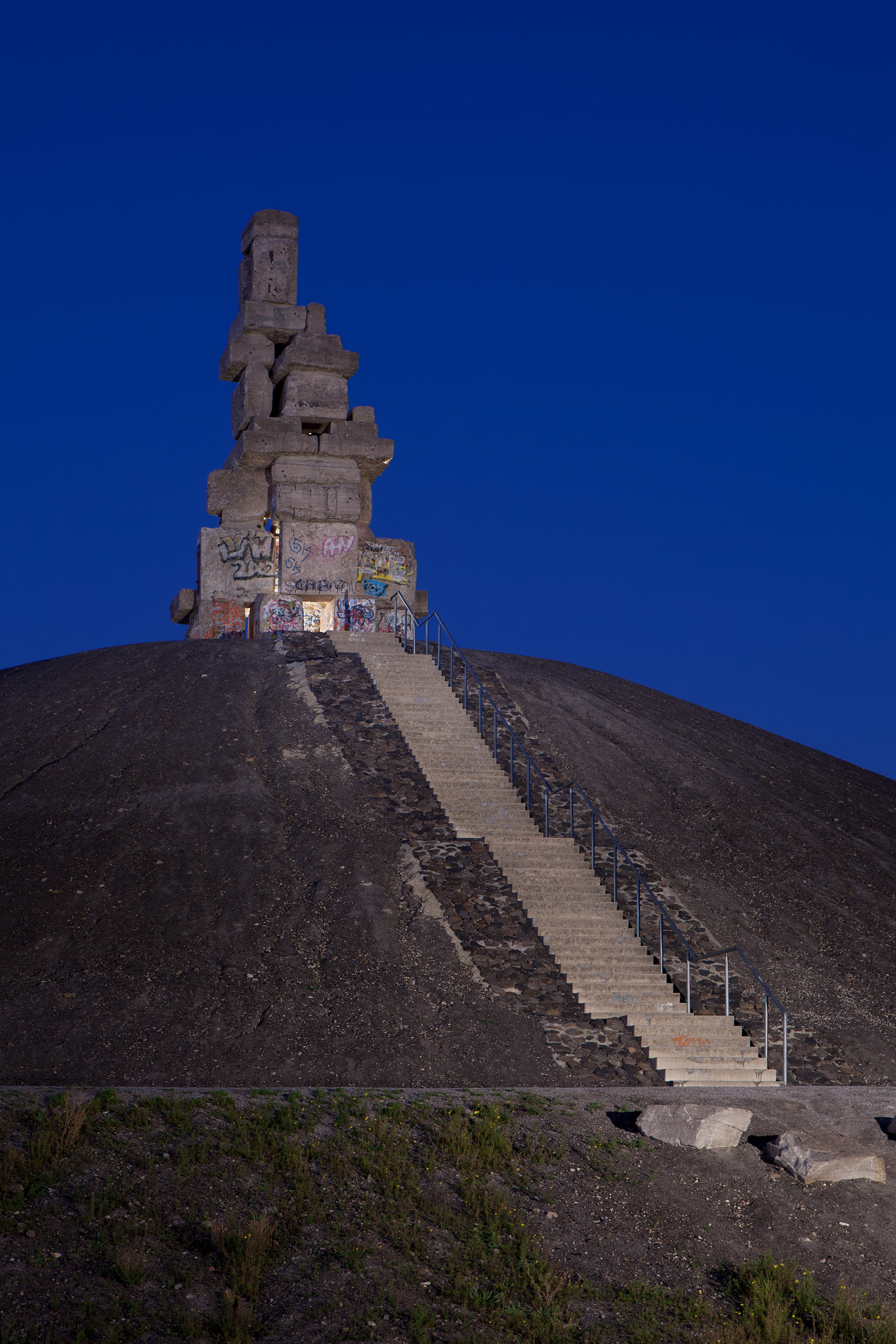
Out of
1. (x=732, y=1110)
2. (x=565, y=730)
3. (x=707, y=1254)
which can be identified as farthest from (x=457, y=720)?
(x=707, y=1254)

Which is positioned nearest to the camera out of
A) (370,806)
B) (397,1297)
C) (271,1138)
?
(397,1297)

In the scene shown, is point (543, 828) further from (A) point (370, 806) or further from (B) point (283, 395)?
(B) point (283, 395)

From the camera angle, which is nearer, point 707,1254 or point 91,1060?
point 707,1254

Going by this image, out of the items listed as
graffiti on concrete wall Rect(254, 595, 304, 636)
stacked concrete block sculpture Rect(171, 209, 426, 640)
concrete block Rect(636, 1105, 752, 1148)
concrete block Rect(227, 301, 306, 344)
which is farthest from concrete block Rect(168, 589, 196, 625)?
concrete block Rect(636, 1105, 752, 1148)

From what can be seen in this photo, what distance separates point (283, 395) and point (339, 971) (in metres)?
23.6

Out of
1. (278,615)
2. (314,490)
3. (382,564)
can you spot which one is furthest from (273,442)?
(278,615)

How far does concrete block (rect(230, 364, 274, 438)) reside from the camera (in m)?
35.0

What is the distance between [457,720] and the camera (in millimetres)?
24672

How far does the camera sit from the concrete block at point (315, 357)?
3484 cm

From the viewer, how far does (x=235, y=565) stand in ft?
111

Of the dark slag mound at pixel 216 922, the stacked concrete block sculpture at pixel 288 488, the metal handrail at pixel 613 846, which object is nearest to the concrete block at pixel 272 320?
the stacked concrete block sculpture at pixel 288 488

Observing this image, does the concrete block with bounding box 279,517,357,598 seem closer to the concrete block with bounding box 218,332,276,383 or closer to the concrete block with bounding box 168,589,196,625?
the concrete block with bounding box 168,589,196,625

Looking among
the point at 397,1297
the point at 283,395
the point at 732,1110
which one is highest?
the point at 283,395

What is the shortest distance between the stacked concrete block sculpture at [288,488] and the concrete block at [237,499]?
38 millimetres
